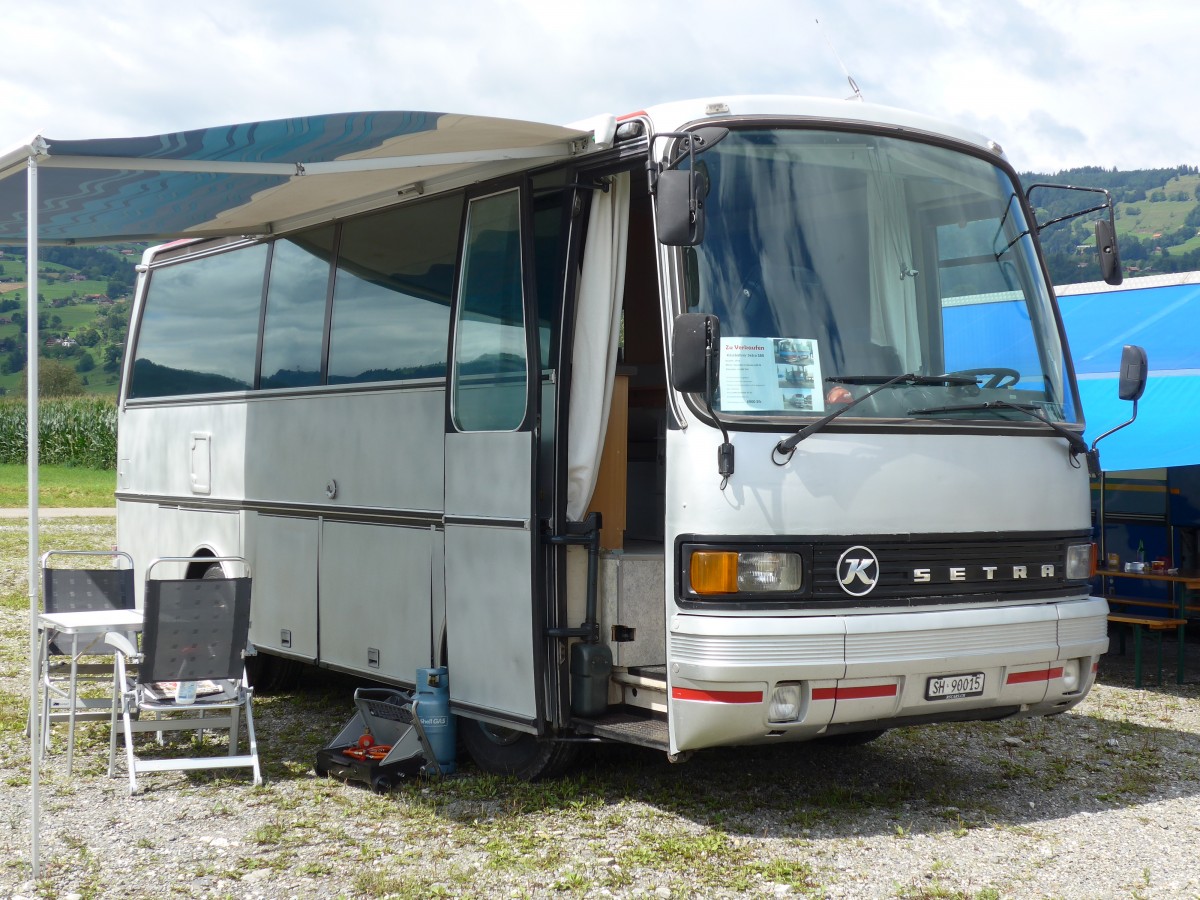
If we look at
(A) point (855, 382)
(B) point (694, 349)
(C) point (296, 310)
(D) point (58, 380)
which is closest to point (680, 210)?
(B) point (694, 349)

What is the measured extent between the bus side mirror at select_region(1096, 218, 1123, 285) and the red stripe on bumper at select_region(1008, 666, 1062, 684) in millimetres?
1991

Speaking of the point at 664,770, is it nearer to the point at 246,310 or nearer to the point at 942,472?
the point at 942,472

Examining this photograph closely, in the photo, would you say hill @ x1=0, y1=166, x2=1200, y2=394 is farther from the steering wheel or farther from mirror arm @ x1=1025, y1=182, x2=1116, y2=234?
the steering wheel

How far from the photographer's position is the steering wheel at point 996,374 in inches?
237

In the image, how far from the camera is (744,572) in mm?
5422

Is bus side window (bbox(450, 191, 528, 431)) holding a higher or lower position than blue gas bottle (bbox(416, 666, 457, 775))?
higher

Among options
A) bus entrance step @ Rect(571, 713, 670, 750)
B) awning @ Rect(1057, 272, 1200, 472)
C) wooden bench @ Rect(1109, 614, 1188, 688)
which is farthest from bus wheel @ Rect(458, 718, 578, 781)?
wooden bench @ Rect(1109, 614, 1188, 688)

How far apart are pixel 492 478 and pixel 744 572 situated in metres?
1.50

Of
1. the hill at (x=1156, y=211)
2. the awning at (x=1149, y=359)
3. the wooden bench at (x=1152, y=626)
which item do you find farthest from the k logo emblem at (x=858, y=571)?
the hill at (x=1156, y=211)

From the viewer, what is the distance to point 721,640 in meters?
5.33

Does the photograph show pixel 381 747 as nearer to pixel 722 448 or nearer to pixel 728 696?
pixel 728 696

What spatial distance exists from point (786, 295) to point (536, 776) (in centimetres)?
254

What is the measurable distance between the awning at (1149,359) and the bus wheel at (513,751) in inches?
195

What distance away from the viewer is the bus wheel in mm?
6391
